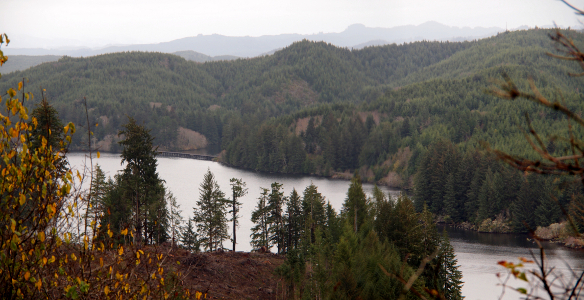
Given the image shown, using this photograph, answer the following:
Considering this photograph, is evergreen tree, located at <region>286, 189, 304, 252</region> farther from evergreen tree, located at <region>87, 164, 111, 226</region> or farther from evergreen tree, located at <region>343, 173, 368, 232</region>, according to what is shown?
evergreen tree, located at <region>87, 164, 111, 226</region>

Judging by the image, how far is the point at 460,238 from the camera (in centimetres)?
5922

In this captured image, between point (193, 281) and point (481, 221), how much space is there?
51.6 meters

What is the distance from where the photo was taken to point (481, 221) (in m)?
65.8

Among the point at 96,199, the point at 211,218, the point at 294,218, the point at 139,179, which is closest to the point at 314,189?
the point at 294,218

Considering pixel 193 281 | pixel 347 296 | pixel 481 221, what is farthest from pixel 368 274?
pixel 481 221

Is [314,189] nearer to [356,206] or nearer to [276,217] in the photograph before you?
[276,217]

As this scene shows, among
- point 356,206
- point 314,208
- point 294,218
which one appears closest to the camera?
point 356,206

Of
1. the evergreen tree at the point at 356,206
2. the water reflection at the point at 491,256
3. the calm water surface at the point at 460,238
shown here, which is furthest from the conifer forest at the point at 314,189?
the water reflection at the point at 491,256

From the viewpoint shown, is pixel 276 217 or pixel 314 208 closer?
pixel 314 208

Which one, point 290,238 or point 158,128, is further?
point 158,128

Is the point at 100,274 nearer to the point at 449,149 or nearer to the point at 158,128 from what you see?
the point at 449,149

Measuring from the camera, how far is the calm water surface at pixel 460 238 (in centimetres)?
4125

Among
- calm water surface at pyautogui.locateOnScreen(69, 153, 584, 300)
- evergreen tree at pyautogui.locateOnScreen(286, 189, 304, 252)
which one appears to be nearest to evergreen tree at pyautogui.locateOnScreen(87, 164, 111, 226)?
calm water surface at pyautogui.locateOnScreen(69, 153, 584, 300)

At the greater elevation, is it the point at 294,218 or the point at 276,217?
the point at 276,217
